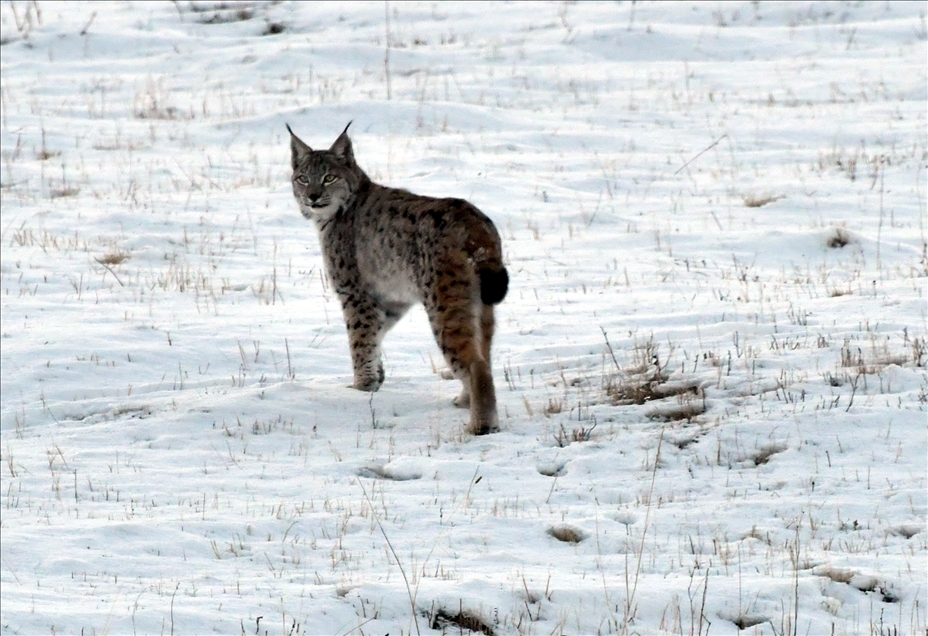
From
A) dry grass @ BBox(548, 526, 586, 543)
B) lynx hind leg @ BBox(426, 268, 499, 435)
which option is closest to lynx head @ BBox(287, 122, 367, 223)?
lynx hind leg @ BBox(426, 268, 499, 435)

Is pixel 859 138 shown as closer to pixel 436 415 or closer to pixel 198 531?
pixel 436 415

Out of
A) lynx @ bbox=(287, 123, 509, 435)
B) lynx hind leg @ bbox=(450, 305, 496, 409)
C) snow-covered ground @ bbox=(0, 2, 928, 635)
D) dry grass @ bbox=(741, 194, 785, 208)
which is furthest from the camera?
dry grass @ bbox=(741, 194, 785, 208)

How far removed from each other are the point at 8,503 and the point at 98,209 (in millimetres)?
7336

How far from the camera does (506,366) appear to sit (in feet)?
28.1

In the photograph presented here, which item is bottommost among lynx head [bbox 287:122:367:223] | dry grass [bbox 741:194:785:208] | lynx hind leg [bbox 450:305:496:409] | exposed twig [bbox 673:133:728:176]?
lynx hind leg [bbox 450:305:496:409]

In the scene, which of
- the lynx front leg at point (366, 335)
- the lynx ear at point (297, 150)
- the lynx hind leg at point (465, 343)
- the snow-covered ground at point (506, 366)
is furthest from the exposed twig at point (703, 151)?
the lynx hind leg at point (465, 343)

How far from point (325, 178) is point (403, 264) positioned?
1162 millimetres

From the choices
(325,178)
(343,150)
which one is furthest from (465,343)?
(343,150)

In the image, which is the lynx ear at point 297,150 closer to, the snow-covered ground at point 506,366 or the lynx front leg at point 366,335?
the lynx front leg at point 366,335

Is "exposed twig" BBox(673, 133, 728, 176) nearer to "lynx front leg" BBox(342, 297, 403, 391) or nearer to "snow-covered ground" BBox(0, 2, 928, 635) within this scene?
"snow-covered ground" BBox(0, 2, 928, 635)

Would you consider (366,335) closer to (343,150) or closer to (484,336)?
(484,336)

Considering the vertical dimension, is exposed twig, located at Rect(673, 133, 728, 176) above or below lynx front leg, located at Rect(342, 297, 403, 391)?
above

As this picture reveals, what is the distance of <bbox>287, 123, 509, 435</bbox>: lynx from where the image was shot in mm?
7312

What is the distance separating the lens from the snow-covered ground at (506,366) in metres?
5.18
